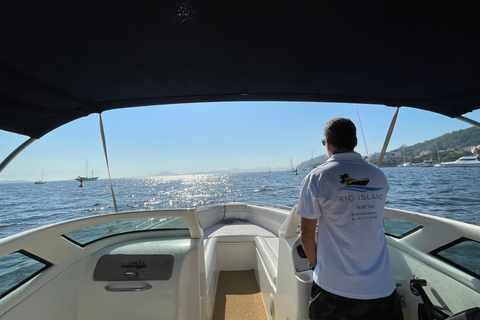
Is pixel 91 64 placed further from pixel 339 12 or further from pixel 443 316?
pixel 443 316

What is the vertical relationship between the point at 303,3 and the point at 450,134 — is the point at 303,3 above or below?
below

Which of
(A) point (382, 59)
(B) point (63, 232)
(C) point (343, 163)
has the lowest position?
(B) point (63, 232)

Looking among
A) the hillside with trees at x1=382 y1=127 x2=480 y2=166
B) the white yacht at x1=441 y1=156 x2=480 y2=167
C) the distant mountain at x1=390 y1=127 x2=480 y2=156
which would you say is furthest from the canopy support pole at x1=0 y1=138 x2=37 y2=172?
the white yacht at x1=441 y1=156 x2=480 y2=167

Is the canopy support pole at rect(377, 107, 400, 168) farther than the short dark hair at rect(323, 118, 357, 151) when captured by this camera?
Yes

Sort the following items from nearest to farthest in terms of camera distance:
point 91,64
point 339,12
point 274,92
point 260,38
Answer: point 339,12 < point 260,38 < point 91,64 < point 274,92

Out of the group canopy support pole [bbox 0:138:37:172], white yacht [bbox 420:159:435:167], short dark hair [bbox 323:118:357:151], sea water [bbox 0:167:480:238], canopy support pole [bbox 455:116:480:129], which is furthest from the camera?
white yacht [bbox 420:159:435:167]

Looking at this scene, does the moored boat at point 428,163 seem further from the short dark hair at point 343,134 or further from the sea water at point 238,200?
the short dark hair at point 343,134

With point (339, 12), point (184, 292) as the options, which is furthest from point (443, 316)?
point (339, 12)

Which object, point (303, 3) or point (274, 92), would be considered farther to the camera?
point (274, 92)

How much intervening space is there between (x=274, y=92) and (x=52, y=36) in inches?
61.1

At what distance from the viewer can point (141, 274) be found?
1.44 metres

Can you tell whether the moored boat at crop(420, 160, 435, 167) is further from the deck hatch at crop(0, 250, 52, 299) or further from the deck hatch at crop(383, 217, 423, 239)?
the deck hatch at crop(0, 250, 52, 299)

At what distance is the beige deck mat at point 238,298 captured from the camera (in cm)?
223

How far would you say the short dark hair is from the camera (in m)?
1.01
